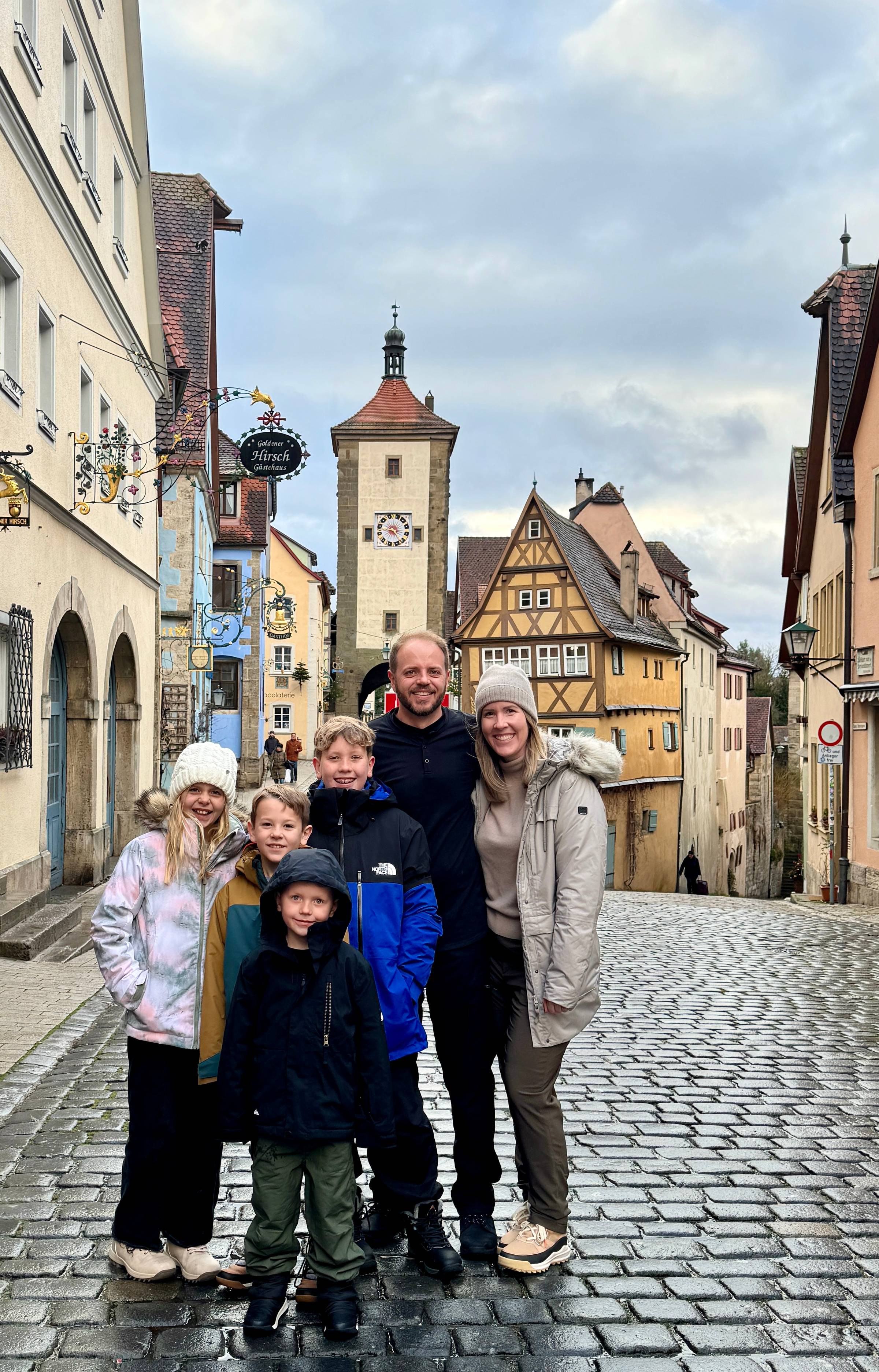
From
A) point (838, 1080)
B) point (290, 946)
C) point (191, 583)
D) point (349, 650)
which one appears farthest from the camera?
point (349, 650)

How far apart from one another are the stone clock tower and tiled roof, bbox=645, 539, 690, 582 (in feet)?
28.1

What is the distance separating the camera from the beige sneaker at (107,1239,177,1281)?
3.90 meters

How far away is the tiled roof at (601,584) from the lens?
112 feet

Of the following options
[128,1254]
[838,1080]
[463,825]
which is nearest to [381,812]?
[463,825]

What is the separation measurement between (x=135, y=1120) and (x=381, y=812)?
3.91 ft

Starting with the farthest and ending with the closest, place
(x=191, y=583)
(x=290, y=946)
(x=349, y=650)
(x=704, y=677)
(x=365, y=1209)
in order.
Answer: (x=349, y=650), (x=704, y=677), (x=191, y=583), (x=365, y=1209), (x=290, y=946)

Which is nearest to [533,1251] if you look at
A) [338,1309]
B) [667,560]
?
[338,1309]

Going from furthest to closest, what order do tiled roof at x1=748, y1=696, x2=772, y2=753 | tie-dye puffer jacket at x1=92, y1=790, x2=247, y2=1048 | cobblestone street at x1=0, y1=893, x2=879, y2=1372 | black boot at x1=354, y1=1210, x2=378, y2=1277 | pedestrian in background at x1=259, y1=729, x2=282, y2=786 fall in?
tiled roof at x1=748, y1=696, x2=772, y2=753
pedestrian in background at x1=259, y1=729, x2=282, y2=786
black boot at x1=354, y1=1210, x2=378, y2=1277
tie-dye puffer jacket at x1=92, y1=790, x2=247, y2=1048
cobblestone street at x1=0, y1=893, x2=879, y2=1372

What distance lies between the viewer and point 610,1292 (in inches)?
151

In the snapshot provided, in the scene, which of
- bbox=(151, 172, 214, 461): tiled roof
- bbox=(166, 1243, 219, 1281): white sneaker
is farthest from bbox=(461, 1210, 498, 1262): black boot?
bbox=(151, 172, 214, 461): tiled roof

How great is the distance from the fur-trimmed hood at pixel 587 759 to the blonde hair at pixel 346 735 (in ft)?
1.87

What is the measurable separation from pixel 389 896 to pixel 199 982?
63 centimetres

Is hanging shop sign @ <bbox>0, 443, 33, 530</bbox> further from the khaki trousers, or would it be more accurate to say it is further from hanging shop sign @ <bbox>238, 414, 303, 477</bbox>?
hanging shop sign @ <bbox>238, 414, 303, 477</bbox>

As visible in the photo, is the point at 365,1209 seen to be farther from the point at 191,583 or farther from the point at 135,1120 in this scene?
the point at 191,583
